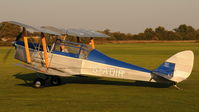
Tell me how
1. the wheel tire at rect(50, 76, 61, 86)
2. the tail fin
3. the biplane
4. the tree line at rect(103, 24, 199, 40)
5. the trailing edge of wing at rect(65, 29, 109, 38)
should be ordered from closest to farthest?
the tail fin
the biplane
the wheel tire at rect(50, 76, 61, 86)
the trailing edge of wing at rect(65, 29, 109, 38)
the tree line at rect(103, 24, 199, 40)

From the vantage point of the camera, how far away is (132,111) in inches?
302

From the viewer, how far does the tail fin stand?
32.2 ft

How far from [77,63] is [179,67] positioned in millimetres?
3807

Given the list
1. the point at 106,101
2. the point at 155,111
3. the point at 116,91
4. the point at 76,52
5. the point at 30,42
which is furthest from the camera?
the point at 30,42

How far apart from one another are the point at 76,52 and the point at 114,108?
4240 mm

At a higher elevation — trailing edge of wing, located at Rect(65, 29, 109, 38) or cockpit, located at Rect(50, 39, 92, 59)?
trailing edge of wing, located at Rect(65, 29, 109, 38)

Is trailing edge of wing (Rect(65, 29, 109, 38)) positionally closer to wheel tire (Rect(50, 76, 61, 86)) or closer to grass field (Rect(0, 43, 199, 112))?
wheel tire (Rect(50, 76, 61, 86))

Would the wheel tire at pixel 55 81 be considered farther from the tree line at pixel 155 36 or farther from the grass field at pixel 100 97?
the tree line at pixel 155 36

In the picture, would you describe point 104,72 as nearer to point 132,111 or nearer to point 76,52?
point 76,52

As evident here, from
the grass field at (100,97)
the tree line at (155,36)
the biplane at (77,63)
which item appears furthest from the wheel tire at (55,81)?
the tree line at (155,36)

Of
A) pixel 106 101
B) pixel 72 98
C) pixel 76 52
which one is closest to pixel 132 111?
pixel 106 101

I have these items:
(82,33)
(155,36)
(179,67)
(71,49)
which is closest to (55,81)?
(71,49)

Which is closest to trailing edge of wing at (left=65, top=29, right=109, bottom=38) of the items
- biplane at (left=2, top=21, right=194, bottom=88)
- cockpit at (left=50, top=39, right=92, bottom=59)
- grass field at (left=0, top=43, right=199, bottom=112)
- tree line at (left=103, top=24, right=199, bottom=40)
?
biplane at (left=2, top=21, right=194, bottom=88)

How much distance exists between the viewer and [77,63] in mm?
11555
